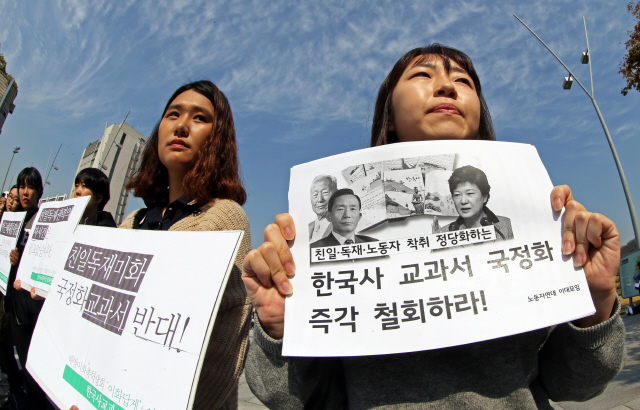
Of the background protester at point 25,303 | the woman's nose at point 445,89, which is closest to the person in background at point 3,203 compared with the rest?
the background protester at point 25,303

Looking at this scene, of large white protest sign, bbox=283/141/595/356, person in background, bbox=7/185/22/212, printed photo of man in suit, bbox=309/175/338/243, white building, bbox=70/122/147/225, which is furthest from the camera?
white building, bbox=70/122/147/225

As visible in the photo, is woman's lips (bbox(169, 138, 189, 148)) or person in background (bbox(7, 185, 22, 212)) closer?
woman's lips (bbox(169, 138, 189, 148))

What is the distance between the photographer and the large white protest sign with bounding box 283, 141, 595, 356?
0.73 metres

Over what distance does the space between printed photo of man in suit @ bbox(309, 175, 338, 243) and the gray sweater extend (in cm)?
28

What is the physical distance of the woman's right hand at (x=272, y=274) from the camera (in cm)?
82

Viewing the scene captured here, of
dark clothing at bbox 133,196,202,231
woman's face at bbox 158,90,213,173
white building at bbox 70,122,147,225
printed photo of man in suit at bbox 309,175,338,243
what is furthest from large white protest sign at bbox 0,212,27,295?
white building at bbox 70,122,147,225

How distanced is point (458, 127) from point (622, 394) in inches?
162

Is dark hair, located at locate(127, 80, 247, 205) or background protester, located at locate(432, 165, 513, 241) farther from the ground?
dark hair, located at locate(127, 80, 247, 205)

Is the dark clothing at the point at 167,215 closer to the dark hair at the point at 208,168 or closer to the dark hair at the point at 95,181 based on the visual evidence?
the dark hair at the point at 208,168

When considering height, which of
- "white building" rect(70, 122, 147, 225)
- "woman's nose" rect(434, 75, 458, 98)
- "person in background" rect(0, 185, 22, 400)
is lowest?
"person in background" rect(0, 185, 22, 400)

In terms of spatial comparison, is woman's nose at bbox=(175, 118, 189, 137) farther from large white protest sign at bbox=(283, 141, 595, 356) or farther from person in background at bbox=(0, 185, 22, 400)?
person in background at bbox=(0, 185, 22, 400)

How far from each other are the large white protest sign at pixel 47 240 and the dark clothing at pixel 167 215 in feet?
1.27

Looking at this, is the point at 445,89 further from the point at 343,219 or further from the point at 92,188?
the point at 92,188

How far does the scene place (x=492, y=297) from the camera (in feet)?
2.39
